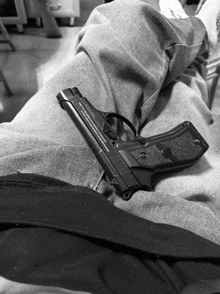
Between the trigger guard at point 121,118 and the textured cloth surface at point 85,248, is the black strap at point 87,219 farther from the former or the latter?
the trigger guard at point 121,118

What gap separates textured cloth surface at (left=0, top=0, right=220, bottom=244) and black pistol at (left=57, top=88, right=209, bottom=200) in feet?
0.05

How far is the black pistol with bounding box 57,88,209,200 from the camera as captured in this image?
43 cm

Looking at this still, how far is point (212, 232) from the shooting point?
369 mm

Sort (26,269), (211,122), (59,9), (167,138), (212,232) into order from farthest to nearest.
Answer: (59,9)
(211,122)
(167,138)
(212,232)
(26,269)

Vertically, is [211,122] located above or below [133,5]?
below

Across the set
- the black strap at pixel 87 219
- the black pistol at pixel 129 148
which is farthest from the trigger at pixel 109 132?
the black strap at pixel 87 219

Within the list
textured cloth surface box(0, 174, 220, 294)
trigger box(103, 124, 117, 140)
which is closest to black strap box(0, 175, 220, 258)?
textured cloth surface box(0, 174, 220, 294)

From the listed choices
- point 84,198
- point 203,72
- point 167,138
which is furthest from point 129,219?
point 203,72

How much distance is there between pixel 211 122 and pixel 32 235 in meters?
0.46

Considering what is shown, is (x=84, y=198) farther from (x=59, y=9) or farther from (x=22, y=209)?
(x=59, y=9)

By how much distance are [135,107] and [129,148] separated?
4.2 inches

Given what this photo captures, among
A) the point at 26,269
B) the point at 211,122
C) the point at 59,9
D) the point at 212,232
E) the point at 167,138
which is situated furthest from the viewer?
the point at 59,9

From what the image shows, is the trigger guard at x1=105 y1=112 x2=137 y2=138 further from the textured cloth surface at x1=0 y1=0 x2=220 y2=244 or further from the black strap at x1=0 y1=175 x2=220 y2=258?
the black strap at x1=0 y1=175 x2=220 y2=258

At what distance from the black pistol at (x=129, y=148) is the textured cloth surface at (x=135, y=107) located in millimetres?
15
